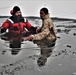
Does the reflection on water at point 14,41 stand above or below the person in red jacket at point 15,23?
below

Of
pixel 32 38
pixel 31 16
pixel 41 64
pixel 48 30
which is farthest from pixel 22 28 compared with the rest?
pixel 31 16

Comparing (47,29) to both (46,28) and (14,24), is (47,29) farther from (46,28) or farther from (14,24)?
(14,24)

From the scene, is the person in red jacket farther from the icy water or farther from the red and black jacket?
the icy water

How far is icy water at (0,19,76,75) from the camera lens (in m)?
6.44

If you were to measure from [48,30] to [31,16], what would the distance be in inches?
299

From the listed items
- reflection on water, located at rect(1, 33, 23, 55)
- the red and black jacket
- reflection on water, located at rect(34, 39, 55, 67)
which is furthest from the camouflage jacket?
the red and black jacket

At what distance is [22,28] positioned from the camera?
1051 cm

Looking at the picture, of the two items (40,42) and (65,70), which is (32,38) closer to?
(40,42)

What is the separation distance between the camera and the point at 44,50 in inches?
329

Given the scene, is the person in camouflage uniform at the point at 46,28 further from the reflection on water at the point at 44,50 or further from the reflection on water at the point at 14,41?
the reflection on water at the point at 14,41

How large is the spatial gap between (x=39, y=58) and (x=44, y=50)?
91cm

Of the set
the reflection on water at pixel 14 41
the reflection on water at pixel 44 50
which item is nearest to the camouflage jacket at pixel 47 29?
the reflection on water at pixel 44 50

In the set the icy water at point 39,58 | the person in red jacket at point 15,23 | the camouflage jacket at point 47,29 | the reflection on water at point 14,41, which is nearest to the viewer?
the icy water at point 39,58

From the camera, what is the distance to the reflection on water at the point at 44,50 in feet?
23.7
